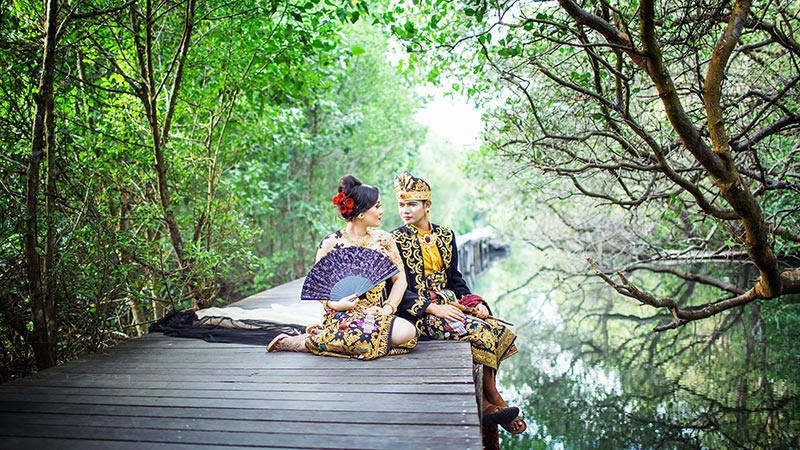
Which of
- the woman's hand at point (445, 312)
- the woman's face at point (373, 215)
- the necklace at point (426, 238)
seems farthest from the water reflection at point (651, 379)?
the woman's face at point (373, 215)

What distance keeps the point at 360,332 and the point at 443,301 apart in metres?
0.69

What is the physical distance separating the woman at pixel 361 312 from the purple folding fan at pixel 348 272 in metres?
0.04

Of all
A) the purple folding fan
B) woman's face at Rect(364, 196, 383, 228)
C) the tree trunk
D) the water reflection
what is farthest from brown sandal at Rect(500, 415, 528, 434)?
the tree trunk

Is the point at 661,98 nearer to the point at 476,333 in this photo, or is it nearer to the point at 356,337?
the point at 476,333

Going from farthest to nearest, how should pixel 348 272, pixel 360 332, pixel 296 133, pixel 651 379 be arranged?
pixel 296 133 → pixel 651 379 → pixel 348 272 → pixel 360 332

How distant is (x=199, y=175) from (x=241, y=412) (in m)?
3.71

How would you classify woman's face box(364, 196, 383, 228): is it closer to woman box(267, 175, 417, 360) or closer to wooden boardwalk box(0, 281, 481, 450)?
woman box(267, 175, 417, 360)

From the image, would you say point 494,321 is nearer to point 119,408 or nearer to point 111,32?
point 119,408

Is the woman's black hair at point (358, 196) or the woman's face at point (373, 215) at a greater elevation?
the woman's black hair at point (358, 196)

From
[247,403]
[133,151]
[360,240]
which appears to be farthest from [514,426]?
[133,151]

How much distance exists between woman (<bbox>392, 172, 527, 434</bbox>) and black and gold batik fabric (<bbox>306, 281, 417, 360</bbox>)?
28cm

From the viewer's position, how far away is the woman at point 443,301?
3.82 meters

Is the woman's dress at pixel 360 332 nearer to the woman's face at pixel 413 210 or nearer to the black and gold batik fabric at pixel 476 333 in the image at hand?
the black and gold batik fabric at pixel 476 333

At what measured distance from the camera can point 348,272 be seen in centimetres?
380
